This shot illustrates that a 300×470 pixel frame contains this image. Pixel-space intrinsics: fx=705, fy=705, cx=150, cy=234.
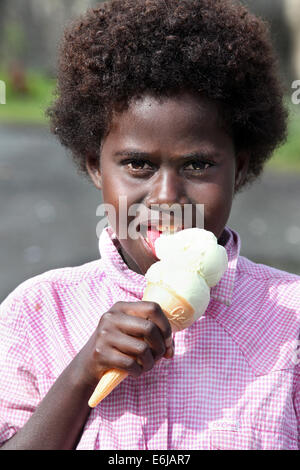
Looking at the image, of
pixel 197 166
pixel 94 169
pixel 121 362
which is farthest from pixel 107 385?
pixel 94 169

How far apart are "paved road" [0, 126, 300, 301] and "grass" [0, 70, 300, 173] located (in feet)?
1.86

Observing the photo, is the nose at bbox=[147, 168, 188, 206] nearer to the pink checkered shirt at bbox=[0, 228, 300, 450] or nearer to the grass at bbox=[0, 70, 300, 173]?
the pink checkered shirt at bbox=[0, 228, 300, 450]

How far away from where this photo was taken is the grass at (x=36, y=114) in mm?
10062

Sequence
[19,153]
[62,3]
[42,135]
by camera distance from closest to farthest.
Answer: [19,153], [42,135], [62,3]

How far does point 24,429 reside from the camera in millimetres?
1851

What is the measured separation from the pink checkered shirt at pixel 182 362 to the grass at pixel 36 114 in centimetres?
736

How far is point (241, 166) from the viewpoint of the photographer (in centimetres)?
219

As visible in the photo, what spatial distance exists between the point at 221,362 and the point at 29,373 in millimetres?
534

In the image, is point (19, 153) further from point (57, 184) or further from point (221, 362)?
point (221, 362)

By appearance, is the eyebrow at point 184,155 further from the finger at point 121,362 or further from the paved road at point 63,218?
the paved road at point 63,218

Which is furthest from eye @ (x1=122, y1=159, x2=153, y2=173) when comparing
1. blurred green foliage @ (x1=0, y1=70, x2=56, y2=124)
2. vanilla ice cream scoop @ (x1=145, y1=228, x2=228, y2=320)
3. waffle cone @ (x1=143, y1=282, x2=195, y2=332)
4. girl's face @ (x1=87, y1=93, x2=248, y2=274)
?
blurred green foliage @ (x1=0, y1=70, x2=56, y2=124)

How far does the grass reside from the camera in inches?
396

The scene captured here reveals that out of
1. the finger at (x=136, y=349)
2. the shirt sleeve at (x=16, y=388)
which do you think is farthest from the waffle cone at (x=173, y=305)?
Result: the shirt sleeve at (x=16, y=388)
